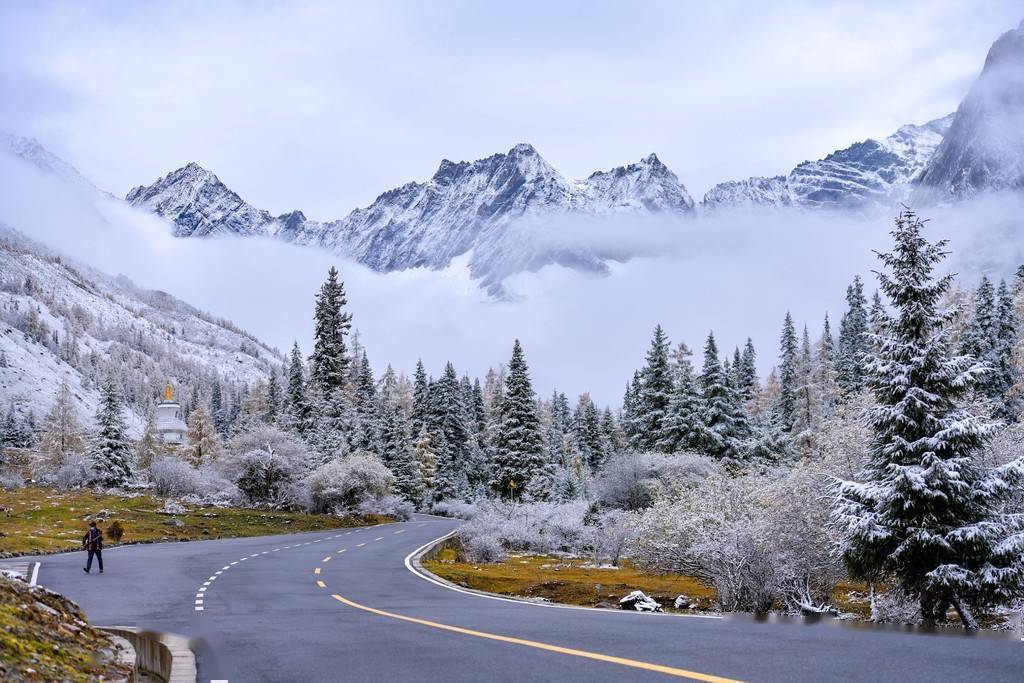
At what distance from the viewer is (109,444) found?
6097cm

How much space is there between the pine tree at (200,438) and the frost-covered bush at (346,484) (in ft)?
131

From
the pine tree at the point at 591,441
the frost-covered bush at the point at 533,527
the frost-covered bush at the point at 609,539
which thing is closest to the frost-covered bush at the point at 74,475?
the frost-covered bush at the point at 533,527

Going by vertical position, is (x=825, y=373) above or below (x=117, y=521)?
above

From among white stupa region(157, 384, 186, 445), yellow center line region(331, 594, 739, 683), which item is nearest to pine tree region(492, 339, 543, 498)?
yellow center line region(331, 594, 739, 683)

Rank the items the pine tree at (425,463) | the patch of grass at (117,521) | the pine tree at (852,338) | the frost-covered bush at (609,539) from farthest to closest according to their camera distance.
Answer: the pine tree at (425,463)
the pine tree at (852,338)
the frost-covered bush at (609,539)
the patch of grass at (117,521)

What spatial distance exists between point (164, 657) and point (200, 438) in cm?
9981

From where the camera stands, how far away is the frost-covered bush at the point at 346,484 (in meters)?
56.1

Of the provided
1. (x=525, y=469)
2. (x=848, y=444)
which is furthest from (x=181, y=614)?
(x=525, y=469)

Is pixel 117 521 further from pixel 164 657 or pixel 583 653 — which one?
pixel 583 653

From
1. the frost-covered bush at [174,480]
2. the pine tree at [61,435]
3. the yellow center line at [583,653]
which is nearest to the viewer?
the yellow center line at [583,653]

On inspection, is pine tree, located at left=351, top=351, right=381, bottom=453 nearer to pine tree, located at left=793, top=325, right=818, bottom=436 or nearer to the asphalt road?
pine tree, located at left=793, top=325, right=818, bottom=436

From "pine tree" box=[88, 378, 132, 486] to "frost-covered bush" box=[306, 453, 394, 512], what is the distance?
1616 centimetres

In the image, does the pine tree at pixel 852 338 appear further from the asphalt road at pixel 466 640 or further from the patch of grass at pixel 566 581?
the asphalt road at pixel 466 640

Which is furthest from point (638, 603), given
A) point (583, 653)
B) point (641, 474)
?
point (641, 474)
